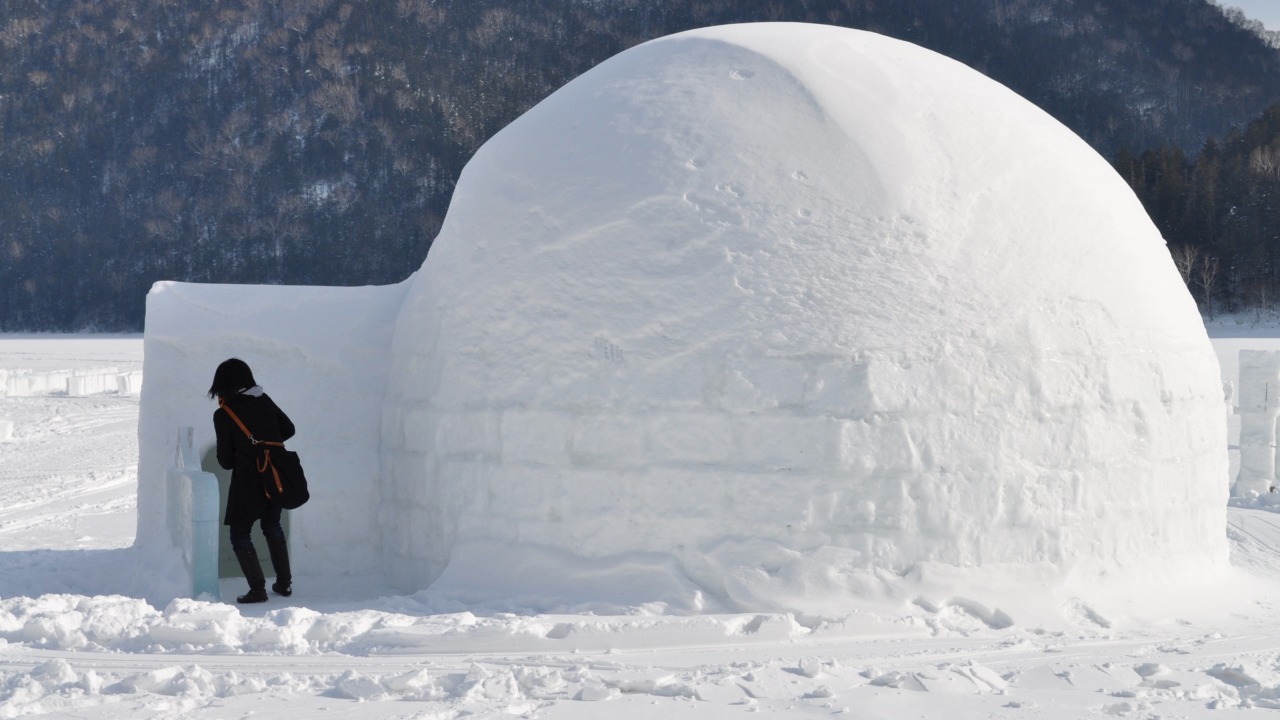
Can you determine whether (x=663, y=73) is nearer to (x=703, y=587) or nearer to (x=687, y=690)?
(x=703, y=587)

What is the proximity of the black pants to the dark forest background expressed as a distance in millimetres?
58546

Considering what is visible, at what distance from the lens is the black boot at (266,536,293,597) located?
22.0 feet

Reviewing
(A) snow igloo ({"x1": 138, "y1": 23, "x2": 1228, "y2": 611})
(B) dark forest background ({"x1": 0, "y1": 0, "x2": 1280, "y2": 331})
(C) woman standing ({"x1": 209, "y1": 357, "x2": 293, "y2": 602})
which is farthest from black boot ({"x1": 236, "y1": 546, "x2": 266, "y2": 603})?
(B) dark forest background ({"x1": 0, "y1": 0, "x2": 1280, "y2": 331})

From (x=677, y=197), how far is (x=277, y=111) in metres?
78.5

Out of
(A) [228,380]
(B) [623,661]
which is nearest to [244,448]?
(A) [228,380]

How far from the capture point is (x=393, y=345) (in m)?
7.59

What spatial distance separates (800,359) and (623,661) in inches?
69.8

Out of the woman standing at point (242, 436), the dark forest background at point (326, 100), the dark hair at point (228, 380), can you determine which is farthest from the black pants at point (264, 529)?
the dark forest background at point (326, 100)

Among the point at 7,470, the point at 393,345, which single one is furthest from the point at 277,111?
the point at 393,345

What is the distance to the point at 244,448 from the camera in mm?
6402

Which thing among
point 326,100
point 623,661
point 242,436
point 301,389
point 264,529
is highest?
point 326,100

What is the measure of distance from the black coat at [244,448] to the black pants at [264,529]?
0.03m

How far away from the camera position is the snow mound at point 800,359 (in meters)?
5.84

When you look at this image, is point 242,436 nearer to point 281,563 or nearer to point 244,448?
point 244,448
